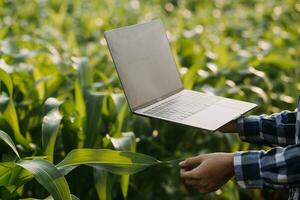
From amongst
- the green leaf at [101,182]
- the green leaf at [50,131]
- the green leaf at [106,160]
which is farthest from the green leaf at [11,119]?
the green leaf at [106,160]

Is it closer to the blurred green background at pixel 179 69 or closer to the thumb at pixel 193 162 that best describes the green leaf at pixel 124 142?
the blurred green background at pixel 179 69

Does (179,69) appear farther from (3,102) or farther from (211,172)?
(211,172)

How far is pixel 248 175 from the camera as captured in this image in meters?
1.14

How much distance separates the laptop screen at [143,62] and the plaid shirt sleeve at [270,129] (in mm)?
214

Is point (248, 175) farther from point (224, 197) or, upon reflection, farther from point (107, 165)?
point (224, 197)

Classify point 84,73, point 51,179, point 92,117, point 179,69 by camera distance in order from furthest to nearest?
point 179,69
point 84,73
point 92,117
point 51,179

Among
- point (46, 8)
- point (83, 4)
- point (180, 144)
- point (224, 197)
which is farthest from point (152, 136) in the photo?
point (83, 4)

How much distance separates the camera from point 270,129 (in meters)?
1.37

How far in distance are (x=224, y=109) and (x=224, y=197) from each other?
599 mm

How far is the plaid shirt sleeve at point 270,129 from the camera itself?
4.40ft

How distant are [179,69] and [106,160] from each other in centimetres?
106

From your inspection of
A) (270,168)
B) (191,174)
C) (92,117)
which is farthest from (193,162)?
(92,117)

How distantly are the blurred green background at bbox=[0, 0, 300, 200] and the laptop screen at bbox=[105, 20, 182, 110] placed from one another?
0.33 metres

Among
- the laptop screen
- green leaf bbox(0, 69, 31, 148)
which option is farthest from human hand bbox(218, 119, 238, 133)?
green leaf bbox(0, 69, 31, 148)
